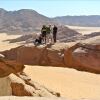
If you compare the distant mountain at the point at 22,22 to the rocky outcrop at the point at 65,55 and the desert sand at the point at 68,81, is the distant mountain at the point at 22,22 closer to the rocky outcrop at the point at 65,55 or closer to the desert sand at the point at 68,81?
the desert sand at the point at 68,81

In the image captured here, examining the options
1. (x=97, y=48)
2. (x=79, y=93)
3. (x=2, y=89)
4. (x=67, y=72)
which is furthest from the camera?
(x=67, y=72)

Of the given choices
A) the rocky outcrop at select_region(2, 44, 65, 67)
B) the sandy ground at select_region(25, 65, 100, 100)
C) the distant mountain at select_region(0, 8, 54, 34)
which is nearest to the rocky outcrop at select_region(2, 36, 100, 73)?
the rocky outcrop at select_region(2, 44, 65, 67)

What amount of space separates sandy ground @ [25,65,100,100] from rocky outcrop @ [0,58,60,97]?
334 cm

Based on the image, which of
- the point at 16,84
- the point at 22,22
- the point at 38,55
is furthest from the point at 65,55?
the point at 22,22

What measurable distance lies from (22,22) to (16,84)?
95791 millimetres

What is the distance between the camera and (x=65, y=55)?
1489 cm

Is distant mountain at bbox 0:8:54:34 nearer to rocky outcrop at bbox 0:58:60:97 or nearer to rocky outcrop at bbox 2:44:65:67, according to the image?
rocky outcrop at bbox 0:58:60:97

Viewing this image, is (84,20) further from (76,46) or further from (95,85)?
(76,46)

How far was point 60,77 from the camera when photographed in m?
29.5

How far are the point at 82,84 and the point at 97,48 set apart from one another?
14295 millimetres

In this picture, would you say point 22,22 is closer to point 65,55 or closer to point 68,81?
point 68,81

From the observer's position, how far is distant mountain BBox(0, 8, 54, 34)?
107262 millimetres

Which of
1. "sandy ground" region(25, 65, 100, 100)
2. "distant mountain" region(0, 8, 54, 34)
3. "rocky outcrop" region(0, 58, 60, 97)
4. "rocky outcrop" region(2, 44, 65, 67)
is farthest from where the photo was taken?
"distant mountain" region(0, 8, 54, 34)

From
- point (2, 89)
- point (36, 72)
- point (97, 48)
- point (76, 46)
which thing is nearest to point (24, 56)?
point (76, 46)
